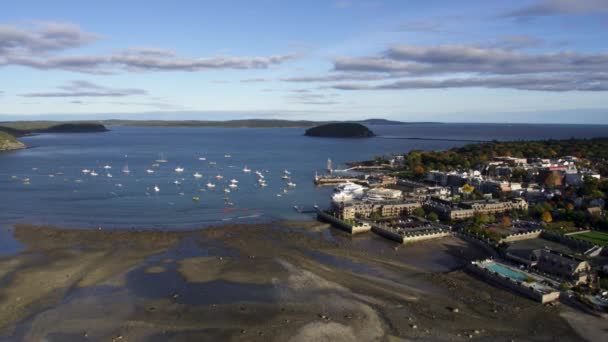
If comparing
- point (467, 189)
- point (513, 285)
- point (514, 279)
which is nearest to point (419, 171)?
point (467, 189)

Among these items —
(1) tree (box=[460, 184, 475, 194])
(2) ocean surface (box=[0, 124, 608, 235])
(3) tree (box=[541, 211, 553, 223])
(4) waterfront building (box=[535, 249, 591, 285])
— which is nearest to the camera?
(4) waterfront building (box=[535, 249, 591, 285])

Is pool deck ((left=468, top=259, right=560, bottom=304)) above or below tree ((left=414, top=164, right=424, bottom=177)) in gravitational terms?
below

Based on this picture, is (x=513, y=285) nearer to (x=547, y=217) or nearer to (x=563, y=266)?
(x=563, y=266)

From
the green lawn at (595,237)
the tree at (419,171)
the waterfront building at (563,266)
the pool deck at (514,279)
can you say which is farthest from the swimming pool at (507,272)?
the tree at (419,171)

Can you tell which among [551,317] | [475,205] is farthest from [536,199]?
[551,317]

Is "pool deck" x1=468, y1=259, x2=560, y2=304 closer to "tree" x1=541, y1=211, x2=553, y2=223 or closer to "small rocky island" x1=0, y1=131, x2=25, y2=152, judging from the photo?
"tree" x1=541, y1=211, x2=553, y2=223

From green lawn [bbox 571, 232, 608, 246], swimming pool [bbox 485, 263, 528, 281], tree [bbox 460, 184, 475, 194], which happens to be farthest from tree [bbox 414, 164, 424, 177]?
swimming pool [bbox 485, 263, 528, 281]
